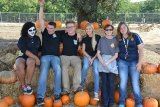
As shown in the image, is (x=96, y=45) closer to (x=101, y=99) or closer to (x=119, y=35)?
(x=119, y=35)

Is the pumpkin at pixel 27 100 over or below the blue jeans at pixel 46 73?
below

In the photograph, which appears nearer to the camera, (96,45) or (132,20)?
(96,45)

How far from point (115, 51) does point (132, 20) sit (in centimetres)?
3578

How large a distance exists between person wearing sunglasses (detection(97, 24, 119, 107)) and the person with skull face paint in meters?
1.28

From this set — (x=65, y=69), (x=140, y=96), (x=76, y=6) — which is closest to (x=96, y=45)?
(x=65, y=69)

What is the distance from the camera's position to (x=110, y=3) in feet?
34.0

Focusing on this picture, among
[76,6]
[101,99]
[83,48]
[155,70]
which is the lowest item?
[101,99]

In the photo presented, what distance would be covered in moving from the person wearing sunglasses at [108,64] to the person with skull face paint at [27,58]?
1284mm

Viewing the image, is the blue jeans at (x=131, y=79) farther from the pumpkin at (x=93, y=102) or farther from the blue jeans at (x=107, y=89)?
the pumpkin at (x=93, y=102)

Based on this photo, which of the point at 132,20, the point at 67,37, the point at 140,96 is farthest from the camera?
the point at 132,20

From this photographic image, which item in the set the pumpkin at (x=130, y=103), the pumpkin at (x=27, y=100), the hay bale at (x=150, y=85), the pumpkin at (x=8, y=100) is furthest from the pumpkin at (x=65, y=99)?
the hay bale at (x=150, y=85)

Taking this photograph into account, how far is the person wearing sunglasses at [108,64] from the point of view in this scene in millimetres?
7227

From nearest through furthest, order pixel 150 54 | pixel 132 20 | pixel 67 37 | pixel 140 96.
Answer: pixel 140 96
pixel 67 37
pixel 150 54
pixel 132 20

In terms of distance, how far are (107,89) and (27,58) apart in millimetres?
1712
